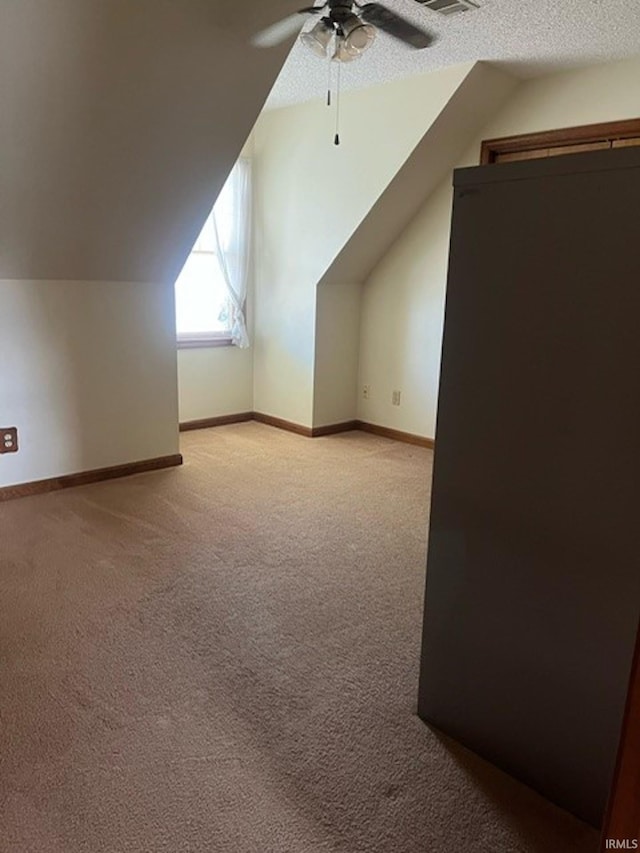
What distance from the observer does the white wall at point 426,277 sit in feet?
11.1

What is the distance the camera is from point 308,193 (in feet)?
14.3

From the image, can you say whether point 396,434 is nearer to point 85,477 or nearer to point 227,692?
point 85,477

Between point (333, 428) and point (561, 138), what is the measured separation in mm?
2463

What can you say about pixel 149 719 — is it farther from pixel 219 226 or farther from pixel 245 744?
pixel 219 226

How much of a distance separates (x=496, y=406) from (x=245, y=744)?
3.65 ft

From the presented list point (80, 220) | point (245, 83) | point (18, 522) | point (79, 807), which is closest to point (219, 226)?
point (80, 220)

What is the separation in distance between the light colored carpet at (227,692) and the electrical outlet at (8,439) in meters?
0.30

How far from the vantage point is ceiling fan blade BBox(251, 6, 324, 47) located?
7.66ft

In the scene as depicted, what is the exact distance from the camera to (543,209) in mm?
1351

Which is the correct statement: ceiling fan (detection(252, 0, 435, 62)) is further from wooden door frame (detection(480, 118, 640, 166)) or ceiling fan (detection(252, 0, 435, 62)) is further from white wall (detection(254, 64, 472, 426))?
white wall (detection(254, 64, 472, 426))

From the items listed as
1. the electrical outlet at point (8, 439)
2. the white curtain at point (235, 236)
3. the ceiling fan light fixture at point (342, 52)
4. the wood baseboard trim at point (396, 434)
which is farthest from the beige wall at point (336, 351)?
the electrical outlet at point (8, 439)

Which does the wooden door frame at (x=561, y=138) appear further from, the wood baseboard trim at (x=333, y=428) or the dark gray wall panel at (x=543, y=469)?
the wood baseboard trim at (x=333, y=428)

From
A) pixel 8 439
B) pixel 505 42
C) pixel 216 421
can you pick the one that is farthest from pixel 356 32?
pixel 216 421

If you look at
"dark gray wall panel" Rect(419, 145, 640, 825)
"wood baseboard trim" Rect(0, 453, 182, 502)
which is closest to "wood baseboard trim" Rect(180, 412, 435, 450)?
"wood baseboard trim" Rect(0, 453, 182, 502)
